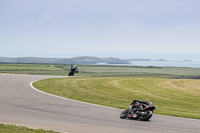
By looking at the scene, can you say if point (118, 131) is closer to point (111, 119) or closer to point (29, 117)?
point (111, 119)

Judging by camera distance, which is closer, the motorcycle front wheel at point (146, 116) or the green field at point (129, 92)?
the motorcycle front wheel at point (146, 116)

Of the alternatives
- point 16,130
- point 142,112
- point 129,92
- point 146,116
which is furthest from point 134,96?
point 16,130

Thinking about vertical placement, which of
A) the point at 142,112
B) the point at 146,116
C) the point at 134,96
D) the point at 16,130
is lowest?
the point at 134,96

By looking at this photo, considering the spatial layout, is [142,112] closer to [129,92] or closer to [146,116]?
[146,116]

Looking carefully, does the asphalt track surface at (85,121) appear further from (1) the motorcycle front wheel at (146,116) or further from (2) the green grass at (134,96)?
(2) the green grass at (134,96)

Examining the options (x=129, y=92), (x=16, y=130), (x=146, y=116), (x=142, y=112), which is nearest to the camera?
(x=16, y=130)

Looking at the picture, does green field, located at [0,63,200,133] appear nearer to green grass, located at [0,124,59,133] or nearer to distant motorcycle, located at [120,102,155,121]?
green grass, located at [0,124,59,133]

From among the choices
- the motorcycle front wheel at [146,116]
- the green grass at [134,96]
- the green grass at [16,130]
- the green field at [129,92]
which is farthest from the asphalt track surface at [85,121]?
the green grass at [134,96]

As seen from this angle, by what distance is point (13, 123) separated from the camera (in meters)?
10.9

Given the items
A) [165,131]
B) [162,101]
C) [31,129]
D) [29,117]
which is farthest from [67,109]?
[162,101]

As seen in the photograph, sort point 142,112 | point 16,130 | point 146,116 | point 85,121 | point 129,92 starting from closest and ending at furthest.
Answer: point 16,130
point 85,121
point 146,116
point 142,112
point 129,92

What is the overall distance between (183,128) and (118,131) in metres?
2.89

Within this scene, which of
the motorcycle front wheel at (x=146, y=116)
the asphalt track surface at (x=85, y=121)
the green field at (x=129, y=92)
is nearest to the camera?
the asphalt track surface at (x=85, y=121)

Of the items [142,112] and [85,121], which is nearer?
[85,121]
